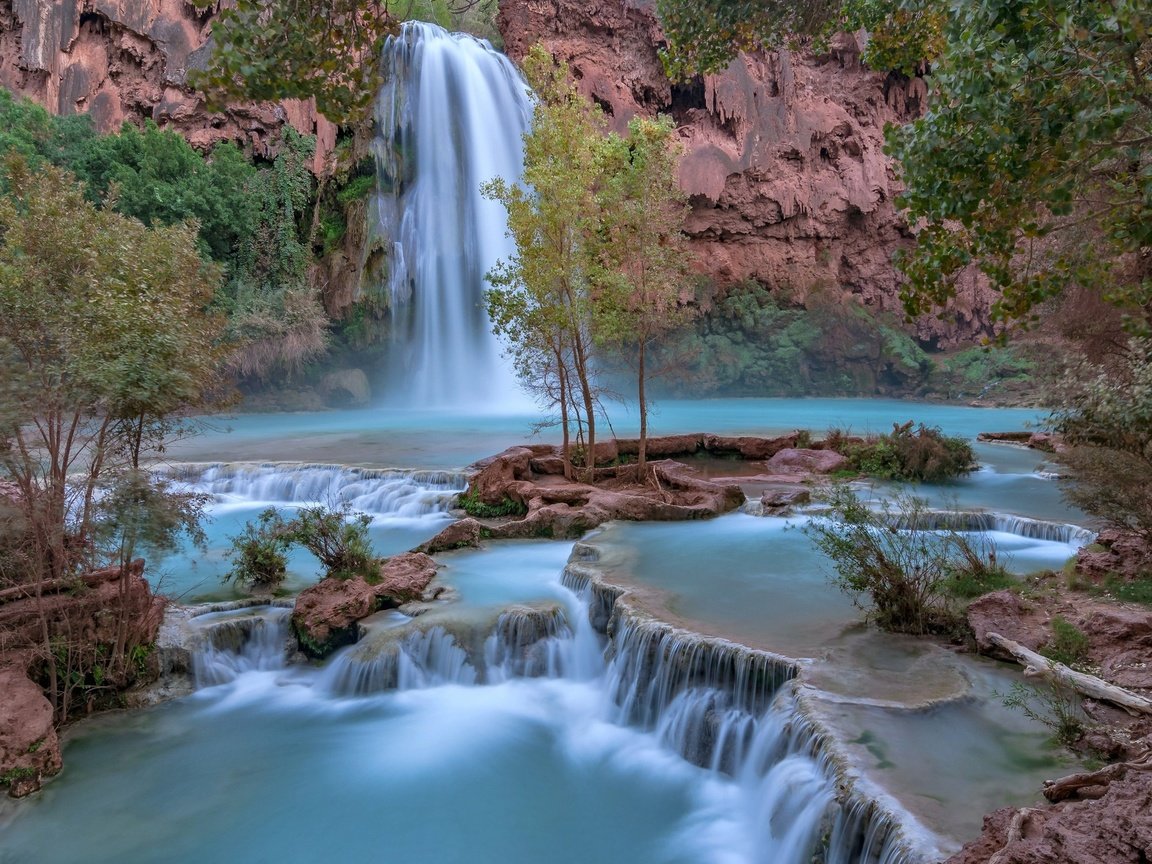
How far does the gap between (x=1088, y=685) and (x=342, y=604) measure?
21.8 ft

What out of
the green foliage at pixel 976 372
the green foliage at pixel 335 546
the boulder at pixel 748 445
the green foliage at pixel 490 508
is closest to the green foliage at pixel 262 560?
the green foliage at pixel 335 546

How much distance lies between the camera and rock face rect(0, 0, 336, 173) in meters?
28.1

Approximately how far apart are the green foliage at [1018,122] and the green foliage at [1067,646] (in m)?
3.11

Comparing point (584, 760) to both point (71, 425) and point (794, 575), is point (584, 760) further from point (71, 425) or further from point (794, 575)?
point (71, 425)

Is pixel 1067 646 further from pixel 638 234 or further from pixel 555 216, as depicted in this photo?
pixel 555 216

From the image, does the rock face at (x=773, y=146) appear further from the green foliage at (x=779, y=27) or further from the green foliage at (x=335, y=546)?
the green foliage at (x=335, y=546)

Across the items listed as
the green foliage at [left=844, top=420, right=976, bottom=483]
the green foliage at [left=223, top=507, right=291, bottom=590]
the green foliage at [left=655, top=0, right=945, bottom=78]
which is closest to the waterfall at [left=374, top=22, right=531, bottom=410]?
the green foliage at [left=844, top=420, right=976, bottom=483]

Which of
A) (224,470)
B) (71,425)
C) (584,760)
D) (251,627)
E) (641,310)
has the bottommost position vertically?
(584,760)

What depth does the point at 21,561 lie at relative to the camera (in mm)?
6430

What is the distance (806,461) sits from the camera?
16141 mm

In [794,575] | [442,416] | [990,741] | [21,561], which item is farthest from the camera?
[442,416]

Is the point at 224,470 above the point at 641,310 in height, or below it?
below

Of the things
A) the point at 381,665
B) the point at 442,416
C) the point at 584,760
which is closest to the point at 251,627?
the point at 381,665

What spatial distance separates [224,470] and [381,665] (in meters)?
10.0
